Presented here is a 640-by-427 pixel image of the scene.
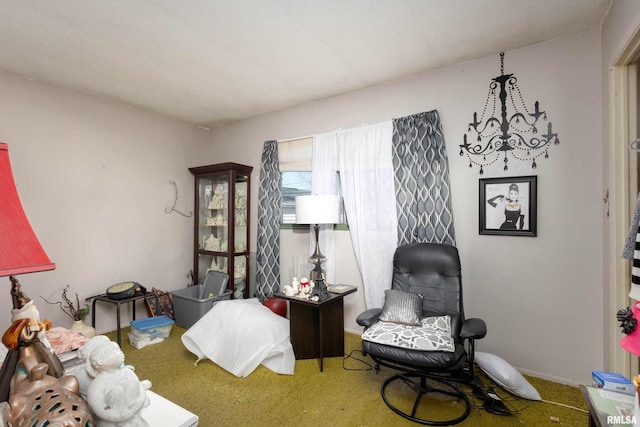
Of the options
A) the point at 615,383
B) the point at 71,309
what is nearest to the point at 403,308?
the point at 615,383

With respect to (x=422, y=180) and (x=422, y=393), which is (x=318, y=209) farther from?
(x=422, y=393)

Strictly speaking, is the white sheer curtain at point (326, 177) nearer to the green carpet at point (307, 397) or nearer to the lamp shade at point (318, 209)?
the lamp shade at point (318, 209)

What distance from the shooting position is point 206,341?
257cm

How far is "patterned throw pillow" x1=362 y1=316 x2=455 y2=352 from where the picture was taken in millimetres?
1813

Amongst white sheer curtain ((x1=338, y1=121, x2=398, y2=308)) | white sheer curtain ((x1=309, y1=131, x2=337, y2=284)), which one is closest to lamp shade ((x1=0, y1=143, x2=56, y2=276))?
white sheer curtain ((x1=338, y1=121, x2=398, y2=308))

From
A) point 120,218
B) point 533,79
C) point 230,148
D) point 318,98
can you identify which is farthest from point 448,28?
point 120,218

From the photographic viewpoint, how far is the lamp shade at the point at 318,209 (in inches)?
104

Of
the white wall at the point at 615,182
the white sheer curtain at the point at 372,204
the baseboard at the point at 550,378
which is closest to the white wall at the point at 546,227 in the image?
the baseboard at the point at 550,378

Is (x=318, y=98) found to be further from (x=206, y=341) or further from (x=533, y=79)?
(x=206, y=341)

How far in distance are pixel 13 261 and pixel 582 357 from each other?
310cm

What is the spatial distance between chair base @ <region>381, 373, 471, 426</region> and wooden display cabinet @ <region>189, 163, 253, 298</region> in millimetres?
2236

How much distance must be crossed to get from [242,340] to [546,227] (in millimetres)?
2501

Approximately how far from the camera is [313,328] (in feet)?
8.57

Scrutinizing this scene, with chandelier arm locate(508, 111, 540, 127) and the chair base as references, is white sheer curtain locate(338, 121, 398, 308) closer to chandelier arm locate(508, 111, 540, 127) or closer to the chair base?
the chair base
